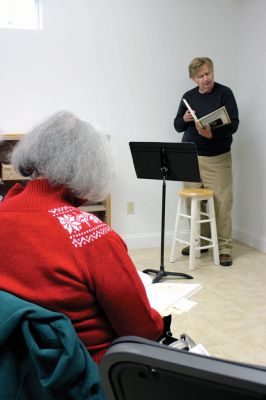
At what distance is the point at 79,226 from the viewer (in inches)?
39.8

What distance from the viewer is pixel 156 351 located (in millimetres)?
527

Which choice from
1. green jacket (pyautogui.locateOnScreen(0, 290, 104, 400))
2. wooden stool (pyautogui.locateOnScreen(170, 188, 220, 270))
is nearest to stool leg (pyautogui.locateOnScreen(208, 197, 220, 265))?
wooden stool (pyautogui.locateOnScreen(170, 188, 220, 270))

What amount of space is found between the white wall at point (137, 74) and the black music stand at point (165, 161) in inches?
23.8

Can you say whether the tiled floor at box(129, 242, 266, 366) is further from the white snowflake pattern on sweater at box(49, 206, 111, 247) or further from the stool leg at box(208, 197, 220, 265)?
the white snowflake pattern on sweater at box(49, 206, 111, 247)

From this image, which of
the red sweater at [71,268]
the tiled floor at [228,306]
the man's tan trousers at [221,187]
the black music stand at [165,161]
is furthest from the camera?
the man's tan trousers at [221,187]

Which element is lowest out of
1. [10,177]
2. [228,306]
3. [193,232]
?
[228,306]

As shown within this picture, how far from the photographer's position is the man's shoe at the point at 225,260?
3621 mm

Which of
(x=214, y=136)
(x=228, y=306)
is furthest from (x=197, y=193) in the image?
(x=228, y=306)

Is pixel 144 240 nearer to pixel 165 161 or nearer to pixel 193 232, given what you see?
pixel 193 232


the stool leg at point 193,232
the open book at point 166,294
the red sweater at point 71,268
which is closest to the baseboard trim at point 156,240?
the stool leg at point 193,232

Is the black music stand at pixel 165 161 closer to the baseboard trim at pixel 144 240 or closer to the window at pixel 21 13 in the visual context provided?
the baseboard trim at pixel 144 240

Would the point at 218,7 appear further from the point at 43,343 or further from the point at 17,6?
the point at 43,343

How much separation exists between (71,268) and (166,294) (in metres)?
0.50

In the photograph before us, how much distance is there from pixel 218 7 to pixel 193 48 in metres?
0.47
